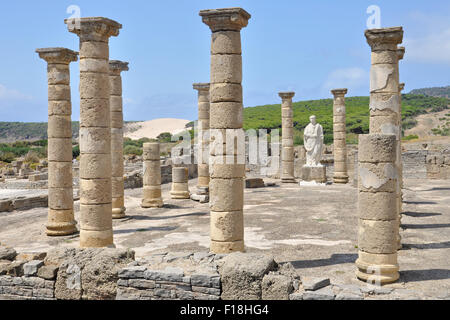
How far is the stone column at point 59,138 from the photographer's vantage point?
11719 millimetres

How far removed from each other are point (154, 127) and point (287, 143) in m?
88.7

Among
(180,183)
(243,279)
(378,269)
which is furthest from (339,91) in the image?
(243,279)

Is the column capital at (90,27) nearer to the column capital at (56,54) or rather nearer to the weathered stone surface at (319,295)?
the column capital at (56,54)

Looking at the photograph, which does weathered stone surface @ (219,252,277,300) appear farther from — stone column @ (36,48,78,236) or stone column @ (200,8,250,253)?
stone column @ (36,48,78,236)

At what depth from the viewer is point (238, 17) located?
8680 millimetres

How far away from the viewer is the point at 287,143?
23516mm

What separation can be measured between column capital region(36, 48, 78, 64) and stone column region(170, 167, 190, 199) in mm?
7517

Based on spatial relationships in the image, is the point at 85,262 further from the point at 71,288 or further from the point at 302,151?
the point at 302,151

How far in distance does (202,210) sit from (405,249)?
7382 mm

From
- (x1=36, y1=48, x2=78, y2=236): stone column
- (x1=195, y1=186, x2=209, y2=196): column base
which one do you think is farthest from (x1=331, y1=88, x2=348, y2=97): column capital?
(x1=36, y1=48, x2=78, y2=236): stone column

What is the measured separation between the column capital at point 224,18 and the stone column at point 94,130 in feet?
7.78

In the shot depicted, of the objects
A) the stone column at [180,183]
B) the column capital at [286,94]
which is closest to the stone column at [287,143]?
the column capital at [286,94]

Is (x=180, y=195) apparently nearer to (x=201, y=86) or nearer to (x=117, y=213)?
(x=117, y=213)
